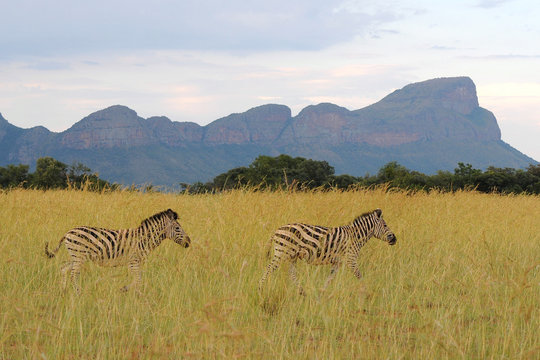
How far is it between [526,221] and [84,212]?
31.9ft

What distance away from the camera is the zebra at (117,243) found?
17.2 feet

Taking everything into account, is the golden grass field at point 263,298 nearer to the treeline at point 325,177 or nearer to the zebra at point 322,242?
the zebra at point 322,242

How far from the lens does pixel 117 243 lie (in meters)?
5.34

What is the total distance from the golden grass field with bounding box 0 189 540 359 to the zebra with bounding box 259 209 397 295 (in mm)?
194

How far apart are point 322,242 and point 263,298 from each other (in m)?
0.92

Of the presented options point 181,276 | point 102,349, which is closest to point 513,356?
point 102,349

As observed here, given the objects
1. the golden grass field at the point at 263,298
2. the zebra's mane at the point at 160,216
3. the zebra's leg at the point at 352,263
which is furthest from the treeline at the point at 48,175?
the zebra's leg at the point at 352,263

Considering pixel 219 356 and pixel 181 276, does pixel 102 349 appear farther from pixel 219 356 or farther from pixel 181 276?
pixel 181 276

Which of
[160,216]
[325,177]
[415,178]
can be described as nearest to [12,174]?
[325,177]

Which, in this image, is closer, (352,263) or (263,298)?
(263,298)

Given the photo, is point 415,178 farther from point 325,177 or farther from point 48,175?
point 48,175

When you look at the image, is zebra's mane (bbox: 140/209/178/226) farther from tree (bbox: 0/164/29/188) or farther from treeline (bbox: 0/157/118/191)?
tree (bbox: 0/164/29/188)

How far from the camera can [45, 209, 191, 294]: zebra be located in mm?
5238

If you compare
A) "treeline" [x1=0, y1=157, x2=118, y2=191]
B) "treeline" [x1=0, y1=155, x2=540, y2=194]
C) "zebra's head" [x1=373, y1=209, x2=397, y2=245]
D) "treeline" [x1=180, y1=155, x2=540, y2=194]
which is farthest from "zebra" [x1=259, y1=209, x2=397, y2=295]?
"treeline" [x1=0, y1=157, x2=118, y2=191]
